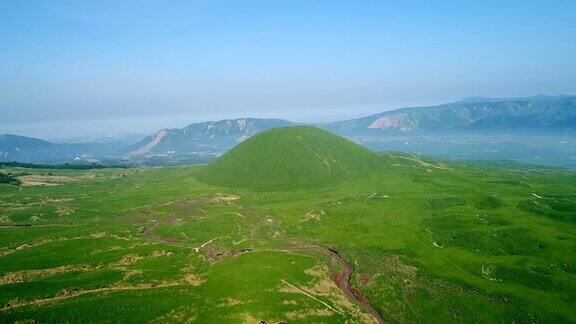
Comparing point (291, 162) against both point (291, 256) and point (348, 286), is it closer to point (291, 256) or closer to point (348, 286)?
point (291, 256)

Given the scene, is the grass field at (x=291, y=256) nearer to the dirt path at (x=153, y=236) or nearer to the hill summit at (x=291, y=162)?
the dirt path at (x=153, y=236)

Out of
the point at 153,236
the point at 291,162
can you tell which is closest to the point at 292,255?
the point at 153,236

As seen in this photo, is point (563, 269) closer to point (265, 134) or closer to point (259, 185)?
point (259, 185)

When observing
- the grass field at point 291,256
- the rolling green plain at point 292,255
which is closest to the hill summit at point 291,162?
the rolling green plain at point 292,255

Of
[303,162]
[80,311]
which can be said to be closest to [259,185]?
[303,162]

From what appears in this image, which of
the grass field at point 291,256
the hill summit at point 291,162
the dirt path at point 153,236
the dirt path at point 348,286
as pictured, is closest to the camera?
the grass field at point 291,256
